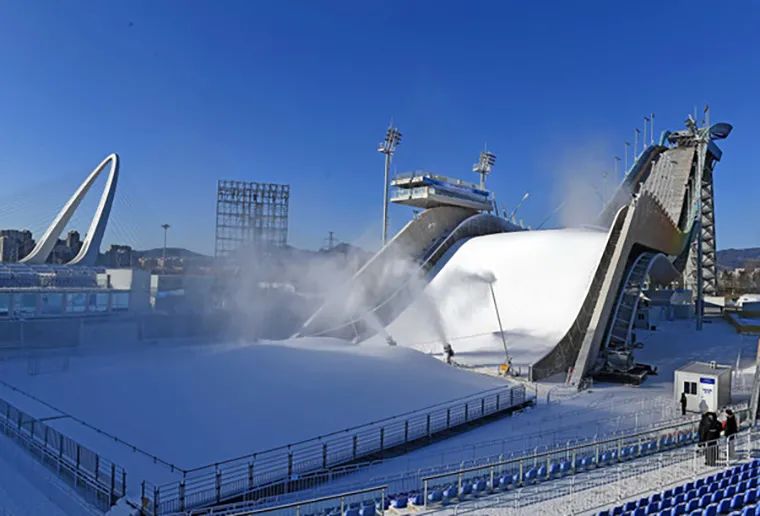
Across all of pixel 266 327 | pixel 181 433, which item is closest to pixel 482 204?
pixel 266 327

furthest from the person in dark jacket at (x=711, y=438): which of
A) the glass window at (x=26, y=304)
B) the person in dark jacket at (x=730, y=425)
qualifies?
the glass window at (x=26, y=304)

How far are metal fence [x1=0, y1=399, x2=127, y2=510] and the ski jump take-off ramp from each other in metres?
17.1

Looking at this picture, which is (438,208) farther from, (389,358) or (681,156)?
(681,156)

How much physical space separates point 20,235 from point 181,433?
80073 mm

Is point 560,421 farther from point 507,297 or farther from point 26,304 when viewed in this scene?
point 26,304

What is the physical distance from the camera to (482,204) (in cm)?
4566

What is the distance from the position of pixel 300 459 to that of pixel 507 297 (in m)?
22.3

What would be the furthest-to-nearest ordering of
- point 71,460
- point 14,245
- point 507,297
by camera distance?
point 14,245 < point 507,297 < point 71,460

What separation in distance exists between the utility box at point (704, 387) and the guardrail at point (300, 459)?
258 inches

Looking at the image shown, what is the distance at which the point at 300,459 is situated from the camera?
42.8ft

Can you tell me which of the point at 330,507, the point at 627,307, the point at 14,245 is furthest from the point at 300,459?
the point at 14,245

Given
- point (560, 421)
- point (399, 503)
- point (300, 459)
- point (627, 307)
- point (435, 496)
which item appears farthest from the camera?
point (627, 307)

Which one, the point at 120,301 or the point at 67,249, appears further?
the point at 67,249

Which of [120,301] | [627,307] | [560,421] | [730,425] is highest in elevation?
[627,307]
